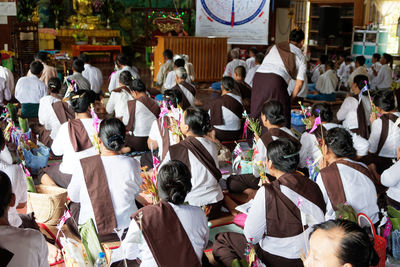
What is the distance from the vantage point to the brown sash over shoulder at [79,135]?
3.45 metres

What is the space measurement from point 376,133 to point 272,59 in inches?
55.7

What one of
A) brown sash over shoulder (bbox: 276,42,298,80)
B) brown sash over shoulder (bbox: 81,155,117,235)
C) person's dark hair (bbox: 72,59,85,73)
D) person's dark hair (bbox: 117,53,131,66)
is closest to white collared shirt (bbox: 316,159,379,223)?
brown sash over shoulder (bbox: 81,155,117,235)

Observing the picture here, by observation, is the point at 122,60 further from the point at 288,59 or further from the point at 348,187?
the point at 348,187

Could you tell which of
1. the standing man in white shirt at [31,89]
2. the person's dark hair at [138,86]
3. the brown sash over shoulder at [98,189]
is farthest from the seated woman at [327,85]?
the brown sash over shoulder at [98,189]

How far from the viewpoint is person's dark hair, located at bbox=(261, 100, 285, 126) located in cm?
354

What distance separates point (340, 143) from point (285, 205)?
0.69 metres

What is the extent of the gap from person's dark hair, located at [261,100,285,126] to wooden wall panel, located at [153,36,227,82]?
597 centimetres

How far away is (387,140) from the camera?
12.6 feet

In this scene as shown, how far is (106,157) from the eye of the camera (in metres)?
2.60

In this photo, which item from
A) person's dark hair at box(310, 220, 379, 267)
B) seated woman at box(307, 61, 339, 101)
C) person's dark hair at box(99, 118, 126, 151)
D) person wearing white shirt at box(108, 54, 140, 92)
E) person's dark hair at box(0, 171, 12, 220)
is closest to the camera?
person's dark hair at box(310, 220, 379, 267)

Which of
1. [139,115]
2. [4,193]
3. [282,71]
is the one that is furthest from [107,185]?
[282,71]

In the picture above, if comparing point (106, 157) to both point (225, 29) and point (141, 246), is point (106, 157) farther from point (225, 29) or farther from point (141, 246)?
point (225, 29)

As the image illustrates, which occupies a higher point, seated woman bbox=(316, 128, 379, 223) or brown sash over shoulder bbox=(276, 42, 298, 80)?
brown sash over shoulder bbox=(276, 42, 298, 80)

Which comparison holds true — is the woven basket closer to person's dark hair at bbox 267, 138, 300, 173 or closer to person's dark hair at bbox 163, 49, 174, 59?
person's dark hair at bbox 267, 138, 300, 173
